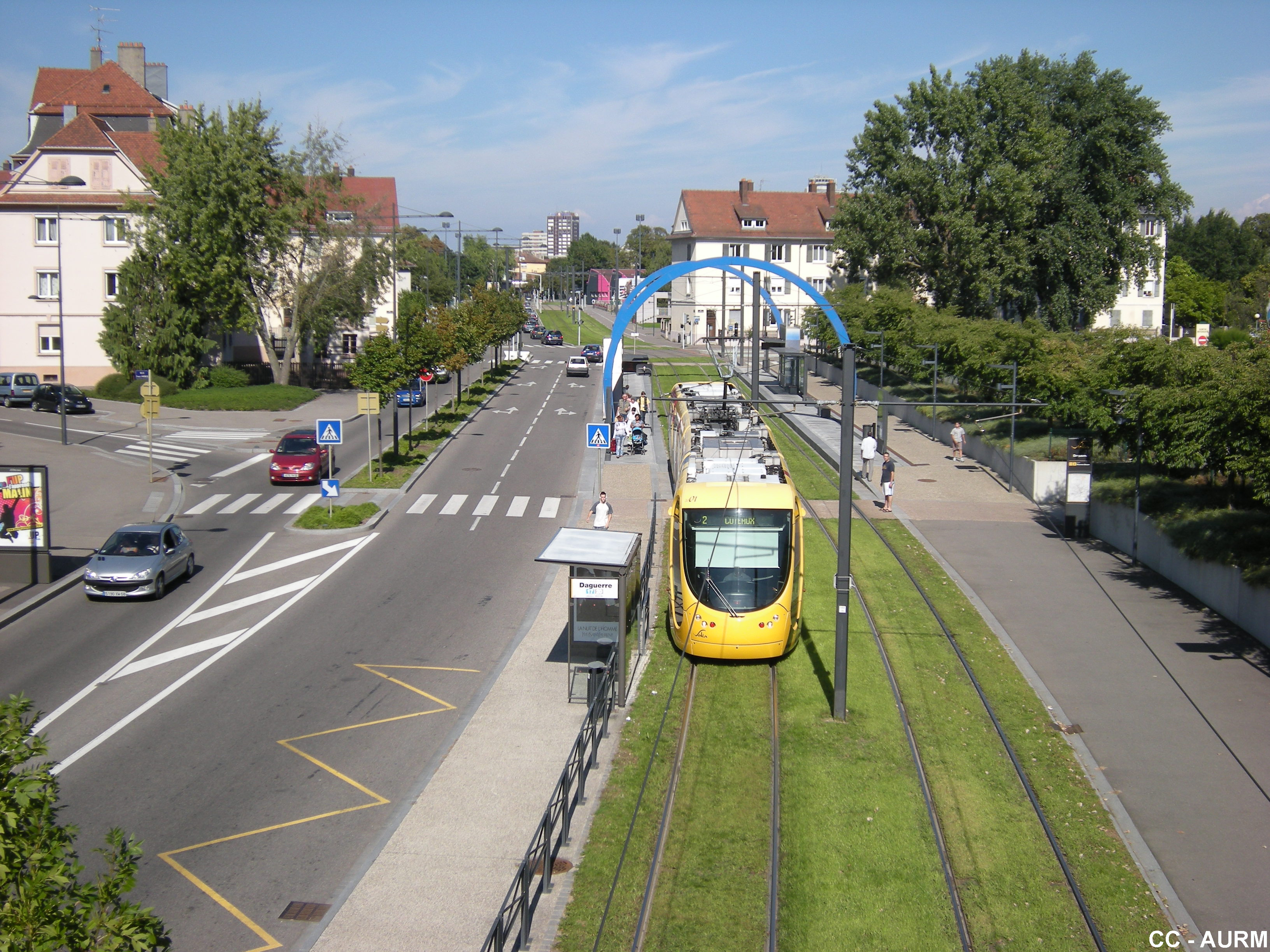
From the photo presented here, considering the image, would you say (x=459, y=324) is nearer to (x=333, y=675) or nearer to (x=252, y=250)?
(x=252, y=250)

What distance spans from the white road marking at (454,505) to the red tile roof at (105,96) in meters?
54.7

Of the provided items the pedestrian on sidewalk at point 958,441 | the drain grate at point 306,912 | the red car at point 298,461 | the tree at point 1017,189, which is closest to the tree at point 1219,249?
the tree at point 1017,189

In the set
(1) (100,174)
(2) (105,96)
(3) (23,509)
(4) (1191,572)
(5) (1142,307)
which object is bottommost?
(4) (1191,572)

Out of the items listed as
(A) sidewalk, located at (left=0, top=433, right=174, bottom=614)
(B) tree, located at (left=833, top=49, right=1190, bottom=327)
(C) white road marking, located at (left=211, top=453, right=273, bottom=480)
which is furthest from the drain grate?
(B) tree, located at (left=833, top=49, right=1190, bottom=327)

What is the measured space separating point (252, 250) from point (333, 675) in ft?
142

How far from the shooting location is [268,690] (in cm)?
1681

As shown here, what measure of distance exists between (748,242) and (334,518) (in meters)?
70.4

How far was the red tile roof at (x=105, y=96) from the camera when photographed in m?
73.6

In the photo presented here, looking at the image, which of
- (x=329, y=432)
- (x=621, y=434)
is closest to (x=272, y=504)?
(x=329, y=432)

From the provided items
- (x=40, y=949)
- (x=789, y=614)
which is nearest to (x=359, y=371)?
(x=789, y=614)

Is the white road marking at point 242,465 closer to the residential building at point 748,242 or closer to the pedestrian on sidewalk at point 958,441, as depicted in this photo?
the pedestrian on sidewalk at point 958,441

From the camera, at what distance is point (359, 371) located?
35344 millimetres

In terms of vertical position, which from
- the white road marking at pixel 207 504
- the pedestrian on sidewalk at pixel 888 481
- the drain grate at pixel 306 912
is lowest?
the drain grate at pixel 306 912

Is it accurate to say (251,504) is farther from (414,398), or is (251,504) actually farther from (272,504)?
(414,398)
